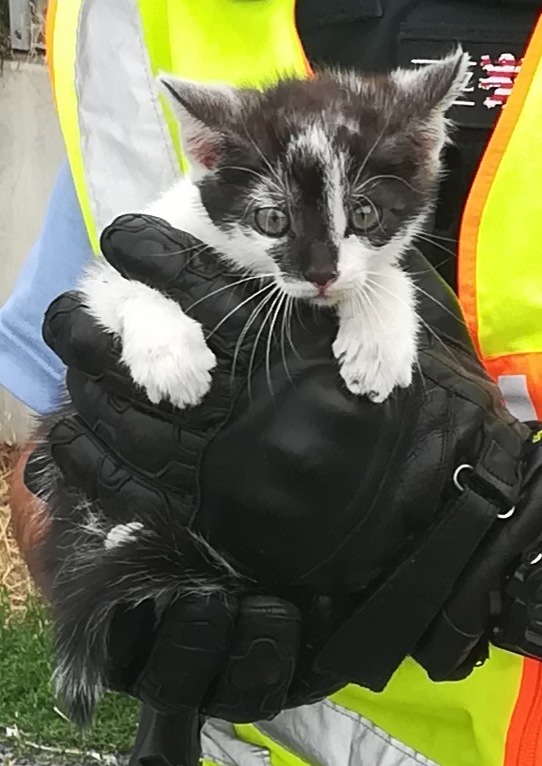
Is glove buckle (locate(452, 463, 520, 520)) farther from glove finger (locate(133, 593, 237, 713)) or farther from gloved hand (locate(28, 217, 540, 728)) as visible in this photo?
glove finger (locate(133, 593, 237, 713))

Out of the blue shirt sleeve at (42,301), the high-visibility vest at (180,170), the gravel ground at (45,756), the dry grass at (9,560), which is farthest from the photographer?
the dry grass at (9,560)

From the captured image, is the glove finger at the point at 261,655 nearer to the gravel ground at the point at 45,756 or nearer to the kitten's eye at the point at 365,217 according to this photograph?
the kitten's eye at the point at 365,217

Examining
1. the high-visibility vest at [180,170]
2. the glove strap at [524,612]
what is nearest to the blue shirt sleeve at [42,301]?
the high-visibility vest at [180,170]

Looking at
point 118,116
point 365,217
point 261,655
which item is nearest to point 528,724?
point 261,655

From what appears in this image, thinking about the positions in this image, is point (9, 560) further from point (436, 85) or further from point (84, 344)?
point (436, 85)

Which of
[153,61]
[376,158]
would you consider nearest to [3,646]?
[153,61]

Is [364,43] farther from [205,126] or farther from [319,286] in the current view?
[319,286]

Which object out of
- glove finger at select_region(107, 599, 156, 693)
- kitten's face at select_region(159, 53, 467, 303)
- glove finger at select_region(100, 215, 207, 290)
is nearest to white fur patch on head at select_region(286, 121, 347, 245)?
kitten's face at select_region(159, 53, 467, 303)
